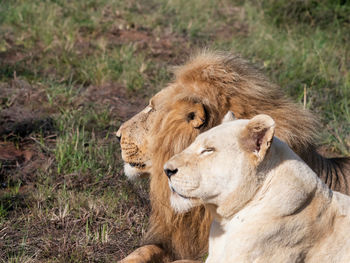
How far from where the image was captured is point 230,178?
8.33ft

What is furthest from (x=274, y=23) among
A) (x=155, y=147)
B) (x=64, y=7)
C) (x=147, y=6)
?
(x=155, y=147)

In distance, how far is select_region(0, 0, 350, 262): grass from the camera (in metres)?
4.14

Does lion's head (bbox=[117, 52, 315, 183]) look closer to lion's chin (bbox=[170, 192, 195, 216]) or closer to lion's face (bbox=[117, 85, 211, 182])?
lion's face (bbox=[117, 85, 211, 182])

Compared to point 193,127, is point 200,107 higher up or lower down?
higher up

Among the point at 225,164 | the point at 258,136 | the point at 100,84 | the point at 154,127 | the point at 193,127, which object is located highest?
the point at 258,136

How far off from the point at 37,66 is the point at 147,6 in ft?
10.6

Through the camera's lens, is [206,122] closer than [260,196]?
No

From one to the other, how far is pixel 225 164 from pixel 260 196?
207 millimetres

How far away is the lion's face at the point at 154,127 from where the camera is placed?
3.43 meters

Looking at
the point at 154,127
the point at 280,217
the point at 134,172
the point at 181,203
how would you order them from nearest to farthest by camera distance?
the point at 280,217, the point at 181,203, the point at 154,127, the point at 134,172

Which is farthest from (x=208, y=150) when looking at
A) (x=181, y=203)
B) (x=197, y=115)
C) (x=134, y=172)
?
(x=134, y=172)

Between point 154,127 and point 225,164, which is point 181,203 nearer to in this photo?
point 225,164

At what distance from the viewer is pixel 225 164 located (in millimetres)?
2562

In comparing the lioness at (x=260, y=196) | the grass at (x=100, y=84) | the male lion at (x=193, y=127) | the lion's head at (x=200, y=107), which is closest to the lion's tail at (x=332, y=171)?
the male lion at (x=193, y=127)
